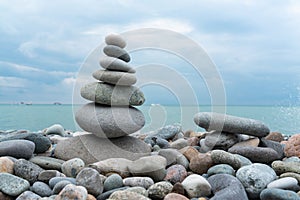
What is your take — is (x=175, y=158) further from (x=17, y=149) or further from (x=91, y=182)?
(x=17, y=149)

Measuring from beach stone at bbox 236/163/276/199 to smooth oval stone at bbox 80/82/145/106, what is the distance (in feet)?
8.14

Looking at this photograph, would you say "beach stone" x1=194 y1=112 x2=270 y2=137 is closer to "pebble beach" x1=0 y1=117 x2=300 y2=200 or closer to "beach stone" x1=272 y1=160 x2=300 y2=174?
"pebble beach" x1=0 y1=117 x2=300 y2=200

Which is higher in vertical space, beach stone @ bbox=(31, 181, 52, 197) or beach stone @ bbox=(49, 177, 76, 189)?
beach stone @ bbox=(49, 177, 76, 189)

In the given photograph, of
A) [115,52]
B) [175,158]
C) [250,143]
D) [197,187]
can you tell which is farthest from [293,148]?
[115,52]

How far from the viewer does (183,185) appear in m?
4.21

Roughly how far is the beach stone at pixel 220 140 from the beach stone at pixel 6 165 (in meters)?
3.39

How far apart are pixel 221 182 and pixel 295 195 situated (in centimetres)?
86

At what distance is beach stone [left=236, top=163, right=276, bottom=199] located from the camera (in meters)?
4.22

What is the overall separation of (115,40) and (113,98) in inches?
43.9

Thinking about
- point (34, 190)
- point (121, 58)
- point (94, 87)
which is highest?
point (121, 58)

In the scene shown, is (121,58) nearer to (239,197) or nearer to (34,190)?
(34,190)

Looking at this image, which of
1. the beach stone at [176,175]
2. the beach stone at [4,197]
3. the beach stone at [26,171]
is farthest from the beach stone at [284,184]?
the beach stone at [4,197]

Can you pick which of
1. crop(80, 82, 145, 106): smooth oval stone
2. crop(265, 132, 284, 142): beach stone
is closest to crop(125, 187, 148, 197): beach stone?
crop(80, 82, 145, 106): smooth oval stone

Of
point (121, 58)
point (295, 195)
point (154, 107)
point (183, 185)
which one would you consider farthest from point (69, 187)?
point (154, 107)
